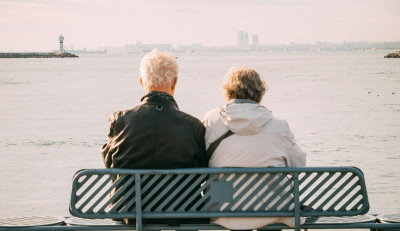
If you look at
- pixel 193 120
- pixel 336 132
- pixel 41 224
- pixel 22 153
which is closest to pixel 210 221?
pixel 193 120

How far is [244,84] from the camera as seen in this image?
3502 mm

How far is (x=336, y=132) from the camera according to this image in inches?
621

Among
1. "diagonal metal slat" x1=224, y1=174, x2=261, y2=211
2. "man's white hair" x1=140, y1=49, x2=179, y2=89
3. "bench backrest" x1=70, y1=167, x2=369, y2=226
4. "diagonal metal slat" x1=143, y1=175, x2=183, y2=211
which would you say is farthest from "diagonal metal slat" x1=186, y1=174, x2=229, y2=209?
"man's white hair" x1=140, y1=49, x2=179, y2=89

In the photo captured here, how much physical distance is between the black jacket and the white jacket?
14 centimetres

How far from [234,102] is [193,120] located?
0.31 m

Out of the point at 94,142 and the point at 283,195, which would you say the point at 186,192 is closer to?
the point at 283,195

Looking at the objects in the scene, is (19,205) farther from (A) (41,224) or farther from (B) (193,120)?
(B) (193,120)

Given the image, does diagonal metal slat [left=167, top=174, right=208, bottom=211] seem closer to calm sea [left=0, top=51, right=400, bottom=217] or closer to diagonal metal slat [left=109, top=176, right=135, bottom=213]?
diagonal metal slat [left=109, top=176, right=135, bottom=213]

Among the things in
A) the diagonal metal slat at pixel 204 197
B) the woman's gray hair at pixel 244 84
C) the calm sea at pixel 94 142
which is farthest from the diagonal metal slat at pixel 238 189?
the calm sea at pixel 94 142

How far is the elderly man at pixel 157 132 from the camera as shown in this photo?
340cm

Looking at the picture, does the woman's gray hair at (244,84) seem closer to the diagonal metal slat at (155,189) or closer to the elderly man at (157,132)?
the elderly man at (157,132)

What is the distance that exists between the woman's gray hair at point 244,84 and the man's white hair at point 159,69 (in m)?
0.41

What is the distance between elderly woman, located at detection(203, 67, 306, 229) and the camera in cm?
336

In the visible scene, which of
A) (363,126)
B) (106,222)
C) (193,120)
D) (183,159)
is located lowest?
(363,126)
